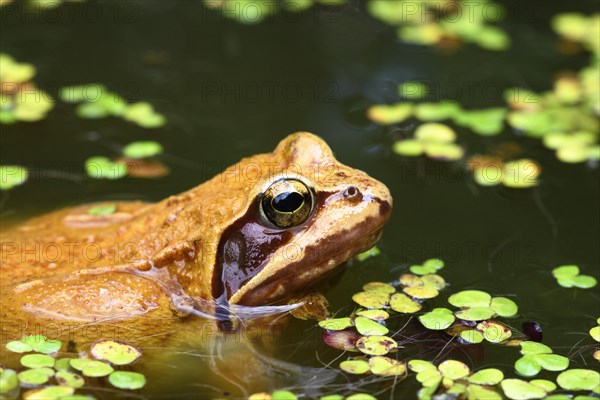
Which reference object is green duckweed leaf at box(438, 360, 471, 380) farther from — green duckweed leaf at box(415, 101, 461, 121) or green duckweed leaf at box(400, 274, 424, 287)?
green duckweed leaf at box(415, 101, 461, 121)

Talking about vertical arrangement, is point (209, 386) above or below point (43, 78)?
below

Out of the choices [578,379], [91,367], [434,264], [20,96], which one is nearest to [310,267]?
[434,264]

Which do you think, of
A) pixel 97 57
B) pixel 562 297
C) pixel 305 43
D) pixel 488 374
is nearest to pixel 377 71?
pixel 305 43

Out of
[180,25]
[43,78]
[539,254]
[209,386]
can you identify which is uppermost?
[180,25]

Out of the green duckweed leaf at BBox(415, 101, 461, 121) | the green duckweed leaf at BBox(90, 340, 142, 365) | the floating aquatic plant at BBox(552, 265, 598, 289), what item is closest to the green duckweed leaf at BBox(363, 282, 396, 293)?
the floating aquatic plant at BBox(552, 265, 598, 289)

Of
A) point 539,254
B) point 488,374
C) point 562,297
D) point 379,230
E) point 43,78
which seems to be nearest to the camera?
point 488,374

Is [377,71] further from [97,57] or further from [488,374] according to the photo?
[488,374]

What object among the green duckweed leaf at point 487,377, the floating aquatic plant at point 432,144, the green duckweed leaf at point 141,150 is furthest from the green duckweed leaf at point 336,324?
the green duckweed leaf at point 141,150
